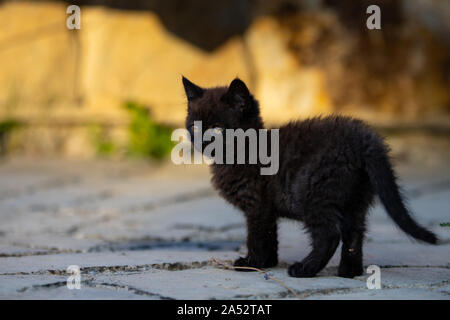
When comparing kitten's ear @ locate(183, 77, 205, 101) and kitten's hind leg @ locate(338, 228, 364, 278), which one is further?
kitten's ear @ locate(183, 77, 205, 101)

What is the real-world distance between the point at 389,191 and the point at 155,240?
5.45ft

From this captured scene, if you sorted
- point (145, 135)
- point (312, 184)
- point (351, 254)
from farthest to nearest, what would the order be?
point (145, 135) < point (351, 254) < point (312, 184)

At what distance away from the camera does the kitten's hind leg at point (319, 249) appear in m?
2.66

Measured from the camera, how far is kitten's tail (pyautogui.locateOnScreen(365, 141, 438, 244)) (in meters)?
2.45

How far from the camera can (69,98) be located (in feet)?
25.2

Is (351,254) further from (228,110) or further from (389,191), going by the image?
(228,110)

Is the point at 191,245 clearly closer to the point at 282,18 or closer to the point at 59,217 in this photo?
the point at 59,217

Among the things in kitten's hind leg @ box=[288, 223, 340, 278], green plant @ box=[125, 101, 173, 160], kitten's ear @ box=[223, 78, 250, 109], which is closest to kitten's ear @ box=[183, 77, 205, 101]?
kitten's ear @ box=[223, 78, 250, 109]

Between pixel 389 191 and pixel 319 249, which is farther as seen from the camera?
pixel 319 249

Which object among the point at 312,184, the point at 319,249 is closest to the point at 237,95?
the point at 312,184

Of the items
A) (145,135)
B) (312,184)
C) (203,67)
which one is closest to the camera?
(312,184)

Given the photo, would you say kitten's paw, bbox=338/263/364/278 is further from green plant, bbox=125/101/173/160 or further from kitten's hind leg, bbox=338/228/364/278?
green plant, bbox=125/101/173/160

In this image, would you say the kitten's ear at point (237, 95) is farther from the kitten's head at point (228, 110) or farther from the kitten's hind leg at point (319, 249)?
the kitten's hind leg at point (319, 249)

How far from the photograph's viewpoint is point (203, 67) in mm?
7367
